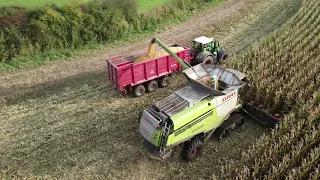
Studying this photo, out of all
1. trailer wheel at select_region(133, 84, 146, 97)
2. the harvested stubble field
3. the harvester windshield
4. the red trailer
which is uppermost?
the harvester windshield

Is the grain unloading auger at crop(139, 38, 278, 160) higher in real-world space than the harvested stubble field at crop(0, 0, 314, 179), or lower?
higher

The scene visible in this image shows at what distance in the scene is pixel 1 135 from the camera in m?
11.9

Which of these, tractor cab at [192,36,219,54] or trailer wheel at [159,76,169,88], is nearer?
trailer wheel at [159,76,169,88]

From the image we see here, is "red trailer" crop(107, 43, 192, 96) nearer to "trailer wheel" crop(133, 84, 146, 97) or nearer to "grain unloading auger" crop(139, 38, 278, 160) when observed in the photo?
"trailer wheel" crop(133, 84, 146, 97)

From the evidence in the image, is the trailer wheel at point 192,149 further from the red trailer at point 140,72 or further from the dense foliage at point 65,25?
the dense foliage at point 65,25

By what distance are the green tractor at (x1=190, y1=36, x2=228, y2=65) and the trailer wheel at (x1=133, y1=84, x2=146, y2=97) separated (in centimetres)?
331

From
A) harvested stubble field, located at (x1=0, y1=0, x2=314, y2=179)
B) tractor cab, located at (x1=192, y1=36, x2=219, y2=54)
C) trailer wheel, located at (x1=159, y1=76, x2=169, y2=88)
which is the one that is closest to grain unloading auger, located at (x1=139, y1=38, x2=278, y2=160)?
harvested stubble field, located at (x1=0, y1=0, x2=314, y2=179)

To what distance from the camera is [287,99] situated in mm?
11797

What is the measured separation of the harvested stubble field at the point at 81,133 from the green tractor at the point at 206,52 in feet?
4.56

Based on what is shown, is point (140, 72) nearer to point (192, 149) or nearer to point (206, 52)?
point (206, 52)

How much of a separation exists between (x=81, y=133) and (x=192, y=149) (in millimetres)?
4404

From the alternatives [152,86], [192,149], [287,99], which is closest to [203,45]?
[152,86]

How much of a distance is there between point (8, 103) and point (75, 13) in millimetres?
7699

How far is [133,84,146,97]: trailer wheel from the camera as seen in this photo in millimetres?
13836
